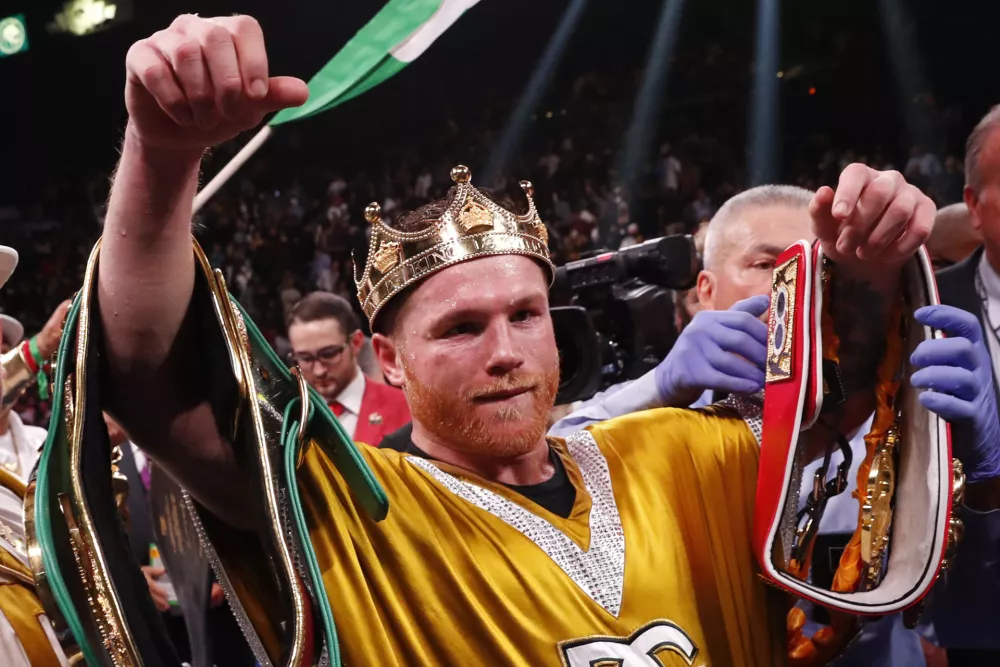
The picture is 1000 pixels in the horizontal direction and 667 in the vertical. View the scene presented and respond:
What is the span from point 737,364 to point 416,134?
28.3 feet

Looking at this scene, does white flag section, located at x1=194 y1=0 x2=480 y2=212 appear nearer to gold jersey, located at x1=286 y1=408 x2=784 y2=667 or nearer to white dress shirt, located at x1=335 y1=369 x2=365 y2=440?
white dress shirt, located at x1=335 y1=369 x2=365 y2=440

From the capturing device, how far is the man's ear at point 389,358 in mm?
1413

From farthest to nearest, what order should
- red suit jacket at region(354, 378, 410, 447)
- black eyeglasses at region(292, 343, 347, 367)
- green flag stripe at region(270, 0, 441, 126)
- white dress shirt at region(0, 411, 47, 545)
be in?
1. black eyeglasses at region(292, 343, 347, 367)
2. red suit jacket at region(354, 378, 410, 447)
3. white dress shirt at region(0, 411, 47, 545)
4. green flag stripe at region(270, 0, 441, 126)

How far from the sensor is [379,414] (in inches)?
127

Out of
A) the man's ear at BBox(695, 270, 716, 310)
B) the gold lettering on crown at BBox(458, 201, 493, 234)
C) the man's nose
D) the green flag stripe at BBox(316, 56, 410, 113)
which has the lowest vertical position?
the man's nose

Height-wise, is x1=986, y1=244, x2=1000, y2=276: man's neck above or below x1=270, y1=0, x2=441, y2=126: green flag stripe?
below

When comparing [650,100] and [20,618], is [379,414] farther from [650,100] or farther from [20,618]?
[650,100]

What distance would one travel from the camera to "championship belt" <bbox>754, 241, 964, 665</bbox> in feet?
4.17

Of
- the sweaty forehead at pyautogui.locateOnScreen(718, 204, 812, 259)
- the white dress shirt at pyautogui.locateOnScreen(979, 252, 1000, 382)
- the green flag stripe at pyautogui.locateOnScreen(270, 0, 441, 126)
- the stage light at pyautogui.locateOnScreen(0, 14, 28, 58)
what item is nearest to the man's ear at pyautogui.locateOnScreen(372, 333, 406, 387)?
the sweaty forehead at pyautogui.locateOnScreen(718, 204, 812, 259)

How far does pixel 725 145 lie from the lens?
307 inches

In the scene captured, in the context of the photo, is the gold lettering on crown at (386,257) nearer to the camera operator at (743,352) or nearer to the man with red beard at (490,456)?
the man with red beard at (490,456)

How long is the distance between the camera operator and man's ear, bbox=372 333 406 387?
0.44 m

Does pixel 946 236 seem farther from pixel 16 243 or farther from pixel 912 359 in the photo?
pixel 16 243

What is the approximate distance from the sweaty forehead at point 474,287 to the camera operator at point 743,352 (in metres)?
0.29
